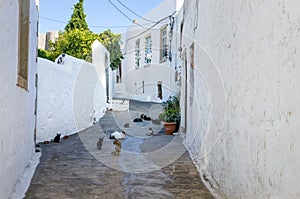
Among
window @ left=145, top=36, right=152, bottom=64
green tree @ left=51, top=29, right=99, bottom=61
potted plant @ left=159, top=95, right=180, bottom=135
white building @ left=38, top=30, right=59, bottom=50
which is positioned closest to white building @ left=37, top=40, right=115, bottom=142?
green tree @ left=51, top=29, right=99, bottom=61

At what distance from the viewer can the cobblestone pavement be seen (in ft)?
14.6

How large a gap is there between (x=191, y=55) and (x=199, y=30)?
158 cm

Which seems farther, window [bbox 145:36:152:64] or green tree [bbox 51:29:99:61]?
window [bbox 145:36:152:64]

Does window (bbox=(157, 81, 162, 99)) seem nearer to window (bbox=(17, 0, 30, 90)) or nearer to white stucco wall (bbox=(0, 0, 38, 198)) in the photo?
window (bbox=(17, 0, 30, 90))

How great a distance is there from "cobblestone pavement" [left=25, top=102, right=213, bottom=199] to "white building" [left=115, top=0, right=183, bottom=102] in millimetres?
7849

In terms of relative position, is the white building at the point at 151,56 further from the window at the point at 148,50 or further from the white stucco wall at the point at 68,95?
the white stucco wall at the point at 68,95

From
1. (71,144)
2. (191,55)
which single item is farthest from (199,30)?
(71,144)

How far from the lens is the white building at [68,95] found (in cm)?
852

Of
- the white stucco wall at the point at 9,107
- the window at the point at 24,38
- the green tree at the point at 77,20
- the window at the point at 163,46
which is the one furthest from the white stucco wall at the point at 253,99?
the green tree at the point at 77,20

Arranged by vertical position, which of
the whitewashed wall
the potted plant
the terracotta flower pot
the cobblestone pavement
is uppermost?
the whitewashed wall

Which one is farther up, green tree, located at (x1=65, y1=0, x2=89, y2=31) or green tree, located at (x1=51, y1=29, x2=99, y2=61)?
green tree, located at (x1=65, y1=0, x2=89, y2=31)

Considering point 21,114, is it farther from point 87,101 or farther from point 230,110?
point 87,101

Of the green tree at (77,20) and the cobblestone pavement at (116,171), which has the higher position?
the green tree at (77,20)

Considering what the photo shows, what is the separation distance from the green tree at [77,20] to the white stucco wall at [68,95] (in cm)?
415
